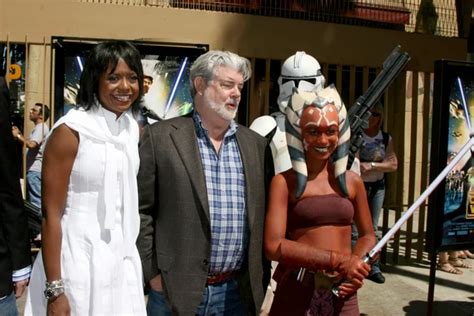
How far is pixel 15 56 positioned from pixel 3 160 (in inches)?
264

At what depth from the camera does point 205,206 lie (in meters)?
2.48

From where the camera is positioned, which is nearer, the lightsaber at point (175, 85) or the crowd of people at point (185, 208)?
the crowd of people at point (185, 208)

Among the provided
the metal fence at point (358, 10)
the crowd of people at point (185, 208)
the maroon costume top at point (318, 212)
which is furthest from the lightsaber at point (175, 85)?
the metal fence at point (358, 10)

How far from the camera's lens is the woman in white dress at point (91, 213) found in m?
2.21

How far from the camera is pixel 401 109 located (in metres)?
6.29

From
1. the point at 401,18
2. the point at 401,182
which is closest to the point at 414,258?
the point at 401,182

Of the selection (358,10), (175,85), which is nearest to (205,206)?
(175,85)

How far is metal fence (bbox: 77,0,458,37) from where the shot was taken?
991cm

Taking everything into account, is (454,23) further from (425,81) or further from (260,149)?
(260,149)

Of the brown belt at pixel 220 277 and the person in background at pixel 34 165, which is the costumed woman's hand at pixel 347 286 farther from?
the person in background at pixel 34 165

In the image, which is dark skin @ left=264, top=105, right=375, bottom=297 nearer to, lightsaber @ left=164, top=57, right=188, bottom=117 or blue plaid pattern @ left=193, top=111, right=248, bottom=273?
blue plaid pattern @ left=193, top=111, right=248, bottom=273

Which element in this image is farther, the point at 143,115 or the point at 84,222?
the point at 143,115

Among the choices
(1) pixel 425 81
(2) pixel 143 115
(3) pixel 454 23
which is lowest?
(2) pixel 143 115

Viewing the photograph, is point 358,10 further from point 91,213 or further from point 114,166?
point 91,213
